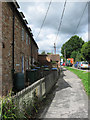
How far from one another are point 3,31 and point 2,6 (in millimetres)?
1114

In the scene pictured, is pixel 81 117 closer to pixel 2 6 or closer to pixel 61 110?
pixel 61 110

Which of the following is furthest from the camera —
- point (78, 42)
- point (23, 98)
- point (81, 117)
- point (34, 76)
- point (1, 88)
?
point (78, 42)

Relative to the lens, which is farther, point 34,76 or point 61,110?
point 34,76

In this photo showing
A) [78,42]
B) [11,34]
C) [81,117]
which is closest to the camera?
→ [81,117]

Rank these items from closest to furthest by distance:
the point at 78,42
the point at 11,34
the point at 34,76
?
the point at 11,34, the point at 34,76, the point at 78,42

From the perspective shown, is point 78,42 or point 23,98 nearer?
point 23,98

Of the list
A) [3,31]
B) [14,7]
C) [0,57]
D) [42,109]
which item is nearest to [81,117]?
[42,109]

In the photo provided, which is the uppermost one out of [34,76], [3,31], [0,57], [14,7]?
[14,7]

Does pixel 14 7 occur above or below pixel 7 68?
above

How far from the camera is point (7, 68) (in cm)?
574

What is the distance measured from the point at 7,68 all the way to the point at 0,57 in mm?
859

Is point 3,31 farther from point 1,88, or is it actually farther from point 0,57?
point 1,88

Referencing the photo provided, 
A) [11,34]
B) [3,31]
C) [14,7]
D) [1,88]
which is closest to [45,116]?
[1,88]

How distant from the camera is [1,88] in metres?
4.99
